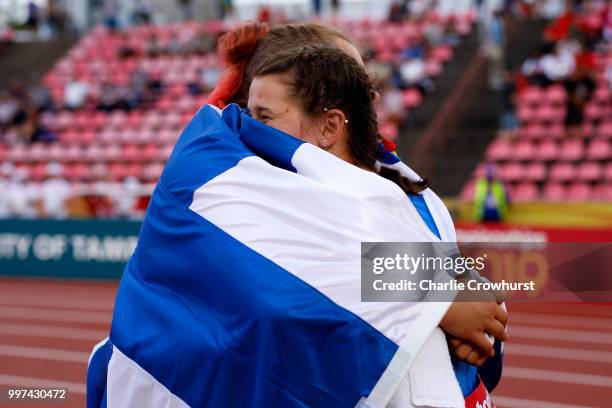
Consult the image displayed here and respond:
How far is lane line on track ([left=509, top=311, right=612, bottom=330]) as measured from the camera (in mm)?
8602

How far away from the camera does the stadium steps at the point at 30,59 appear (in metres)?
22.5

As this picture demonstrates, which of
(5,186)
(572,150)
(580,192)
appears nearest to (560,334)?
(580,192)

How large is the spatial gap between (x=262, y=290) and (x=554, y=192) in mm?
11361

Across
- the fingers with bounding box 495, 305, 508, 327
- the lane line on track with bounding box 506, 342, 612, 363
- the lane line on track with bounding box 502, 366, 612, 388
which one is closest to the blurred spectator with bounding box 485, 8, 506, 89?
the lane line on track with bounding box 506, 342, 612, 363

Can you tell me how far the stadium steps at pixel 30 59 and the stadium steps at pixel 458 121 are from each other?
10.9 metres

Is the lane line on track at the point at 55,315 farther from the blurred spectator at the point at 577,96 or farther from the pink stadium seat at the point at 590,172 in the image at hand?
the blurred spectator at the point at 577,96

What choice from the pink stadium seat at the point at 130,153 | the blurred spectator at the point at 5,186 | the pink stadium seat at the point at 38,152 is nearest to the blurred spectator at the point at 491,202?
the blurred spectator at the point at 5,186

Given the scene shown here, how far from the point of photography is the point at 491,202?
10.7 m

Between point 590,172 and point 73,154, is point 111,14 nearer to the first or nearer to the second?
point 73,154

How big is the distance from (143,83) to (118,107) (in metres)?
0.79

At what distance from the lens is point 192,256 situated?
147 centimetres

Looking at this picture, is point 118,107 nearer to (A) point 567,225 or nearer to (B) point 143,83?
(B) point 143,83

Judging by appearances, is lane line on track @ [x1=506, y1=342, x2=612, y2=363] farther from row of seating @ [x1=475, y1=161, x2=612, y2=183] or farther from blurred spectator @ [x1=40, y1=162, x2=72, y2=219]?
blurred spectator @ [x1=40, y1=162, x2=72, y2=219]

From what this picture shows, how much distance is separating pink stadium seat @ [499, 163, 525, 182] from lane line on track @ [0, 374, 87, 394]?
809 centimetres
